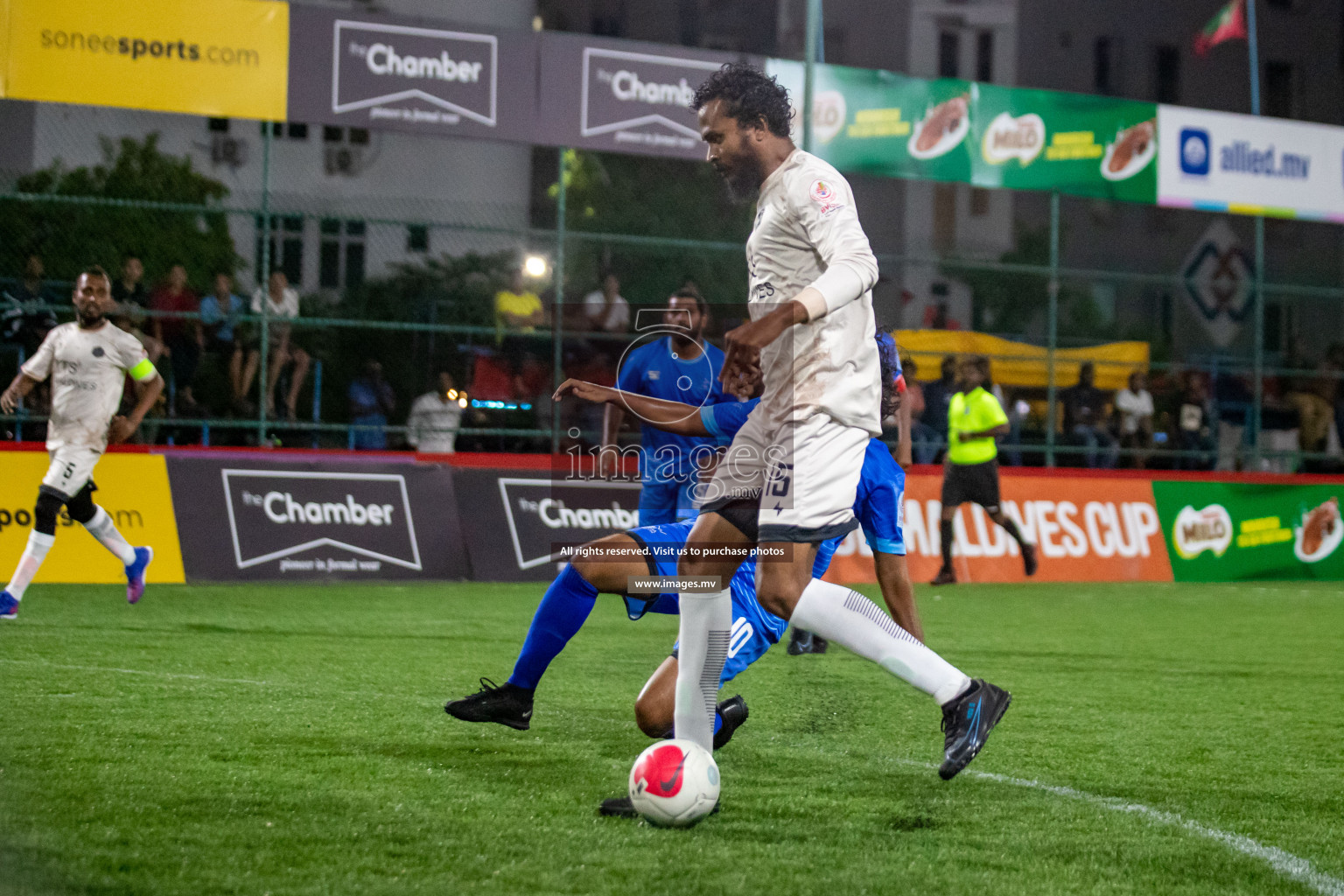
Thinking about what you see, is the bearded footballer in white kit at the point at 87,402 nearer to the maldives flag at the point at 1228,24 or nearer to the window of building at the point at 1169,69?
the maldives flag at the point at 1228,24

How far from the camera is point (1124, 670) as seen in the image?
8.33m

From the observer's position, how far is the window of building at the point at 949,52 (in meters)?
49.4

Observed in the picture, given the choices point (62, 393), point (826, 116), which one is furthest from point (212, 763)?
point (826, 116)

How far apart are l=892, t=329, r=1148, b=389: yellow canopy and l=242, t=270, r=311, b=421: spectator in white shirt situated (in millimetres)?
6689

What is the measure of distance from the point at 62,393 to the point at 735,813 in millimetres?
7602

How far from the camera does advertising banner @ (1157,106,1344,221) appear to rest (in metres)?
17.2

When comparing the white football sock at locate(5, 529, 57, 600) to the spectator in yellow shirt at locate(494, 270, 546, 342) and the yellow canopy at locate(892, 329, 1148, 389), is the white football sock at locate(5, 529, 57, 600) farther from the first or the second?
the yellow canopy at locate(892, 329, 1148, 389)

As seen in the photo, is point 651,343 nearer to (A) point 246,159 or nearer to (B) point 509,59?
(B) point 509,59

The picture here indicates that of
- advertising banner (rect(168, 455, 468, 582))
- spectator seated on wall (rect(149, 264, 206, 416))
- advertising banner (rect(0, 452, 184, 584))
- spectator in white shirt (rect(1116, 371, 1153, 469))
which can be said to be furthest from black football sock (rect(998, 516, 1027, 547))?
spectator seated on wall (rect(149, 264, 206, 416))

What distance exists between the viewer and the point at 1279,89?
158 feet

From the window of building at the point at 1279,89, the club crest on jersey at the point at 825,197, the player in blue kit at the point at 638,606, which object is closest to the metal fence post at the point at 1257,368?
the player in blue kit at the point at 638,606

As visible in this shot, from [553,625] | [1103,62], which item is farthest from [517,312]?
[1103,62]

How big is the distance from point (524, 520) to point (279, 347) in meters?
3.10

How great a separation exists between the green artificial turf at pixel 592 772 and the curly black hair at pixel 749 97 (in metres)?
2.16
